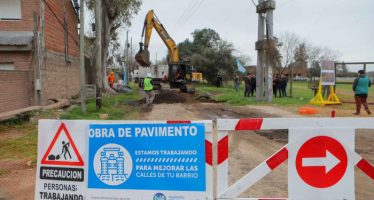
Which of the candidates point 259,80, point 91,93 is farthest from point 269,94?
point 91,93

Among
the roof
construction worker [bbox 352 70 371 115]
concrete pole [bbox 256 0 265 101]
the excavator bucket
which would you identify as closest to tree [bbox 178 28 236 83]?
the excavator bucket

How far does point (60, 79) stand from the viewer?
18.5m

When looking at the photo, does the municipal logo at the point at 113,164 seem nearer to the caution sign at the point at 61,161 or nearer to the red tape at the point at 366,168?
the caution sign at the point at 61,161

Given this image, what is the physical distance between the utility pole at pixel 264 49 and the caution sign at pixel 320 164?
56.0 ft

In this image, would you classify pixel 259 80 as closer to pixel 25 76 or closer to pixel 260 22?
pixel 260 22

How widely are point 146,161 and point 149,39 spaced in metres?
23.3

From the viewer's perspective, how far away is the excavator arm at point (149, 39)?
2509cm

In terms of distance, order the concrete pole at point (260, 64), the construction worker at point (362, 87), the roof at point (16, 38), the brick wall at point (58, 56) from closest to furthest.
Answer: the roof at point (16, 38) < the construction worker at point (362, 87) < the brick wall at point (58, 56) < the concrete pole at point (260, 64)

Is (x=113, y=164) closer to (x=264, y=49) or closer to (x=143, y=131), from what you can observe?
(x=143, y=131)

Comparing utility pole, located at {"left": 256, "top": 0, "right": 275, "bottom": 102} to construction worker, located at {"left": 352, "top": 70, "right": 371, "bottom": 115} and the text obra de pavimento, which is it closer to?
construction worker, located at {"left": 352, "top": 70, "right": 371, "bottom": 115}

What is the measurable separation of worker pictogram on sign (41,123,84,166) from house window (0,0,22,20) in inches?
510

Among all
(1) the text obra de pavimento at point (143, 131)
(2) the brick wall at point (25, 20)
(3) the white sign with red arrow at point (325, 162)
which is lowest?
(3) the white sign with red arrow at point (325, 162)

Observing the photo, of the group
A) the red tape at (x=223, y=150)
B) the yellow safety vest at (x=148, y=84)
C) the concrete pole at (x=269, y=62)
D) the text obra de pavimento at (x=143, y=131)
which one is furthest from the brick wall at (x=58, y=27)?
the red tape at (x=223, y=150)

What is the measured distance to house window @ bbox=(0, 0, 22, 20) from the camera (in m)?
15.6
